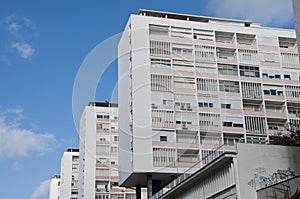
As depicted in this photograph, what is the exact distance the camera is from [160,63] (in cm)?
5053

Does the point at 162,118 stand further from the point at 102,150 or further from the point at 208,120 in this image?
the point at 102,150

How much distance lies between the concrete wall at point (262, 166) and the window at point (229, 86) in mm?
26933

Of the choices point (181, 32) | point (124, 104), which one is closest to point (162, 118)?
point (124, 104)

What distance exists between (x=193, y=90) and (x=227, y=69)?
16.9ft

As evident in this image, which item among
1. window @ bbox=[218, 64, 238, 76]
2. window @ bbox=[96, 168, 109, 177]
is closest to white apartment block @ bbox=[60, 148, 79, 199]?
window @ bbox=[96, 168, 109, 177]

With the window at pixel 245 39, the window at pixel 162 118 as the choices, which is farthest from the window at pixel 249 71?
the window at pixel 162 118

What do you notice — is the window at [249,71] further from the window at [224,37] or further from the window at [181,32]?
the window at [181,32]

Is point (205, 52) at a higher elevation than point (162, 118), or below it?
higher

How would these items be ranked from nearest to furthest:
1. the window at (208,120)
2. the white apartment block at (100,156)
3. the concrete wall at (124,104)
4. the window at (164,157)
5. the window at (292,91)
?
1. the window at (164,157)
2. the window at (208,120)
3. the concrete wall at (124,104)
4. the window at (292,91)
5. the white apartment block at (100,156)

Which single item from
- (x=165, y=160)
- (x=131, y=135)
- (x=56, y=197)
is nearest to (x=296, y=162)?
(x=165, y=160)

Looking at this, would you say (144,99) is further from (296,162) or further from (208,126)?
(296,162)

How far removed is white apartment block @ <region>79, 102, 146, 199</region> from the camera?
7588 centimetres

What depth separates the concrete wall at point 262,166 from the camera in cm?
2366

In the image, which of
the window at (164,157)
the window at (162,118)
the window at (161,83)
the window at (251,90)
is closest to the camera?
the window at (164,157)
